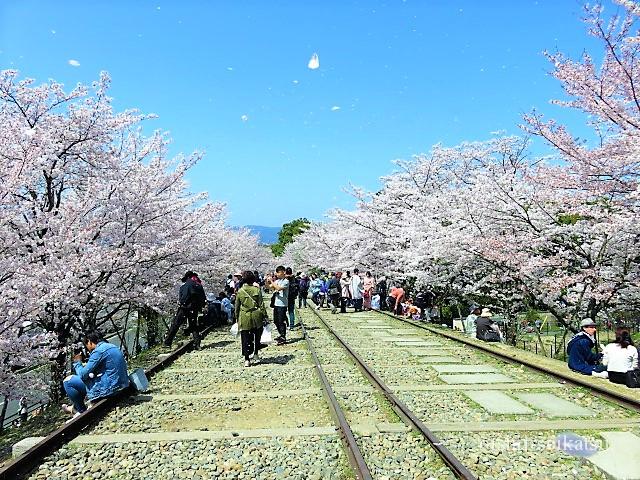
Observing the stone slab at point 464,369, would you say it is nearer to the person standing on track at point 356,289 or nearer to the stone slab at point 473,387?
the stone slab at point 473,387

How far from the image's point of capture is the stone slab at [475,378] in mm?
8094

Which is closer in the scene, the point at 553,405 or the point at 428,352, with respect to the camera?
the point at 553,405

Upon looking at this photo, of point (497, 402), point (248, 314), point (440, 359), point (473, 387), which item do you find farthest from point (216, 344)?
point (497, 402)

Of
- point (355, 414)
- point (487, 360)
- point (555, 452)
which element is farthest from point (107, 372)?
point (487, 360)

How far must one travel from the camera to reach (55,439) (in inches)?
213

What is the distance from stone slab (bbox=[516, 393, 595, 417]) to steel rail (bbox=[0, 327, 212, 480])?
5.59m

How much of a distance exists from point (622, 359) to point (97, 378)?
7585 millimetres

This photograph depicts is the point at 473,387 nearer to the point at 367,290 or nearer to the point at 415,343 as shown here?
the point at 415,343

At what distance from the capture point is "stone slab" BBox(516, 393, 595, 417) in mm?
6188

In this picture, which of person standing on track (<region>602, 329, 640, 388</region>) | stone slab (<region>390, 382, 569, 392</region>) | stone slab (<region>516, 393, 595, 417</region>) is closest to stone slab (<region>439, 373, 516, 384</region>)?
stone slab (<region>390, 382, 569, 392</region>)

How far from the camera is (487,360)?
9984 millimetres

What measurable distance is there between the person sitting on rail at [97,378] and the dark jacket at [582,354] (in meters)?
7.02

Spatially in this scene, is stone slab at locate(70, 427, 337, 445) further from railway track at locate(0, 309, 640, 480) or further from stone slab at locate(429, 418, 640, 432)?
stone slab at locate(429, 418, 640, 432)

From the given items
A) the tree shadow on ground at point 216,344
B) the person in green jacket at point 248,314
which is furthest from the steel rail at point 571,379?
the tree shadow on ground at point 216,344
